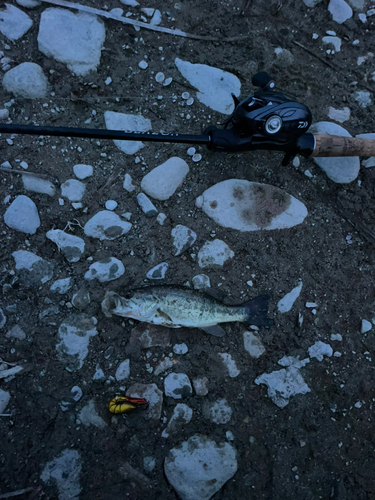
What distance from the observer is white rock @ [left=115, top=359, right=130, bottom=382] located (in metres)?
2.88

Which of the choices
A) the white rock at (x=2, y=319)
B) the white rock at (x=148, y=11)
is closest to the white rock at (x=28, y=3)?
the white rock at (x=148, y=11)

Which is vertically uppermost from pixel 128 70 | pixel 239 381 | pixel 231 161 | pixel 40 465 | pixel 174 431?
pixel 128 70

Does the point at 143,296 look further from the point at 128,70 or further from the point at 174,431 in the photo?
the point at 128,70

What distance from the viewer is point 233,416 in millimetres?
2906

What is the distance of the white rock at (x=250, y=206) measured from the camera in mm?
3164

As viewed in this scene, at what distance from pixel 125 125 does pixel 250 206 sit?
1.28 metres

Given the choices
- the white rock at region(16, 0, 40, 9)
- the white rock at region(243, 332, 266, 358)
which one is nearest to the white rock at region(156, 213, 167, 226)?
the white rock at region(243, 332, 266, 358)

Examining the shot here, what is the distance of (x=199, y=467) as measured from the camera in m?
2.76

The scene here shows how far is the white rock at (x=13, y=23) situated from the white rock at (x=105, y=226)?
5.53 ft

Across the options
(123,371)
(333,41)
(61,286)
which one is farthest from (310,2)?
(123,371)

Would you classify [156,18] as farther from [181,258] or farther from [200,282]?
[200,282]

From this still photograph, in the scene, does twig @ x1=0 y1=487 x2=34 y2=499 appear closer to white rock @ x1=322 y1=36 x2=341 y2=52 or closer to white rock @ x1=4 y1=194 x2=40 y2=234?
white rock @ x1=4 y1=194 x2=40 y2=234

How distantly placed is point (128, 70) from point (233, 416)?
9.96ft

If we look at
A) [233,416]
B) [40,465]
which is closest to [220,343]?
[233,416]
